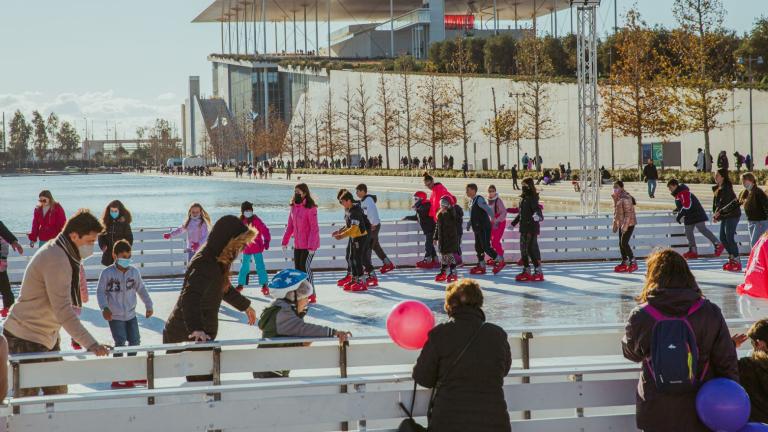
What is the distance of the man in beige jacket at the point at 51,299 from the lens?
6059 mm

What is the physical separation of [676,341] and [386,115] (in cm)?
7173

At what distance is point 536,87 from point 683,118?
11.2 meters

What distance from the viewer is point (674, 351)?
5039 mm

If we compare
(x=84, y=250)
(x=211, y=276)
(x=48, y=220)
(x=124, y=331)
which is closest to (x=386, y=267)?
(x=48, y=220)

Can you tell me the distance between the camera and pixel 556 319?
13062mm

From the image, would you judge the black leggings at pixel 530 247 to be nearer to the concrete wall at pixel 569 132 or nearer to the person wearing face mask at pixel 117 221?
the person wearing face mask at pixel 117 221

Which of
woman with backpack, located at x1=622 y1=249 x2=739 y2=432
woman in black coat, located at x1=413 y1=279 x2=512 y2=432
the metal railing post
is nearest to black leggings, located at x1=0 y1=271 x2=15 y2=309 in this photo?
the metal railing post

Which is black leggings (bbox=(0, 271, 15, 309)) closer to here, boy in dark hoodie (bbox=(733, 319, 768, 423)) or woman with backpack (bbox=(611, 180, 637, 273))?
woman with backpack (bbox=(611, 180, 637, 273))

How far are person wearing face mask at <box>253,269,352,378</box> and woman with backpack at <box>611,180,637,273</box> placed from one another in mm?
12224

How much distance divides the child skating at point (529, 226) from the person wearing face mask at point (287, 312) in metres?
10.3

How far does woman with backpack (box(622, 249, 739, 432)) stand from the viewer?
5.05m

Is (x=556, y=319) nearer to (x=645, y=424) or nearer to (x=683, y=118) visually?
(x=645, y=424)

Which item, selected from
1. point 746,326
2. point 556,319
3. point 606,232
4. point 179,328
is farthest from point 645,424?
point 606,232

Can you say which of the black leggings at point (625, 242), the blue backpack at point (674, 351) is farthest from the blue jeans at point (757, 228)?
the blue backpack at point (674, 351)
